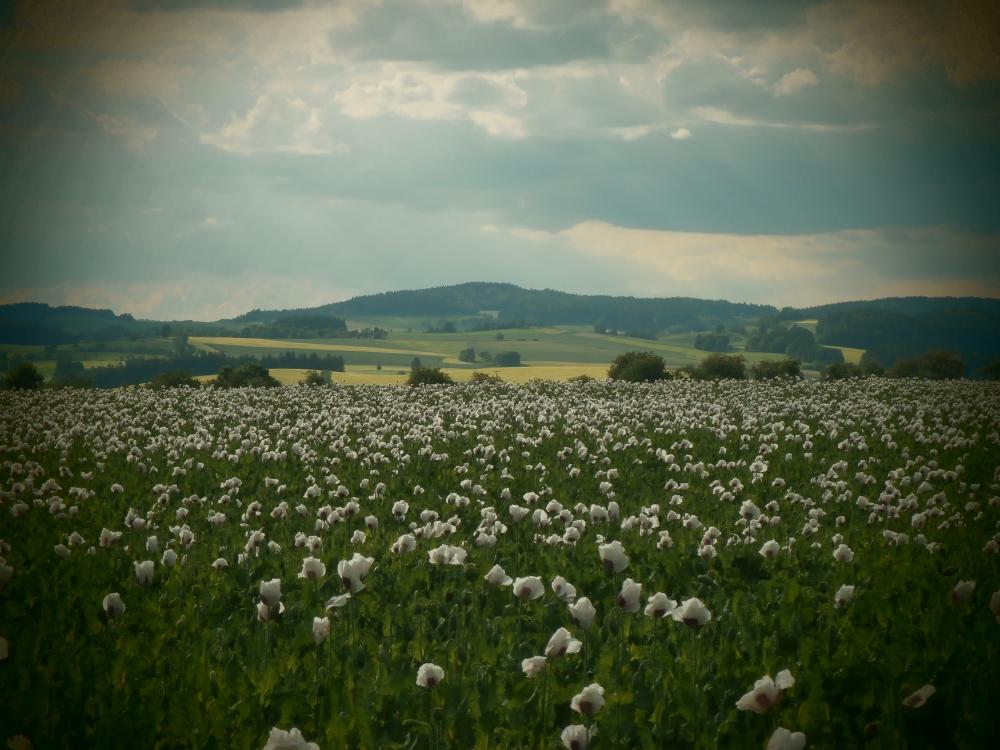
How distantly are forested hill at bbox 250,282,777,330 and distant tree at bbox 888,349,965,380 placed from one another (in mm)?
60032

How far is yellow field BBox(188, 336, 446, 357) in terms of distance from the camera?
83812 mm

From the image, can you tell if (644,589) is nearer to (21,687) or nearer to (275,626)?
(275,626)

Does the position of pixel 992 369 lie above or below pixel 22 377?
below

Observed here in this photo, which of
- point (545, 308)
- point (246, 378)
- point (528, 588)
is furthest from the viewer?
point (545, 308)

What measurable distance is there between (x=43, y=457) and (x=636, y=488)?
13059mm

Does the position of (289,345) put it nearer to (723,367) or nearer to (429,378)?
(429,378)

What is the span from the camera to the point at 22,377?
153 feet

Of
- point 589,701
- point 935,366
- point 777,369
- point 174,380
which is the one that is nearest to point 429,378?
point 174,380

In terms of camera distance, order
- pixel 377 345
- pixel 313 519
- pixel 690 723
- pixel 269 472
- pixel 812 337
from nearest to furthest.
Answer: pixel 690 723
pixel 313 519
pixel 269 472
pixel 812 337
pixel 377 345

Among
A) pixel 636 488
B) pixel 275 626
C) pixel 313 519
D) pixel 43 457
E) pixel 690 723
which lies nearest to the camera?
pixel 690 723

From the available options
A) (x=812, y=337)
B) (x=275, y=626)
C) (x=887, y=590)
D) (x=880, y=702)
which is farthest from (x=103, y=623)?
(x=812, y=337)

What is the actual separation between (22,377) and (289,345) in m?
44.7

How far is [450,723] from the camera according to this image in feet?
19.1

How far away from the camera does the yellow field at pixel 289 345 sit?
275 feet
